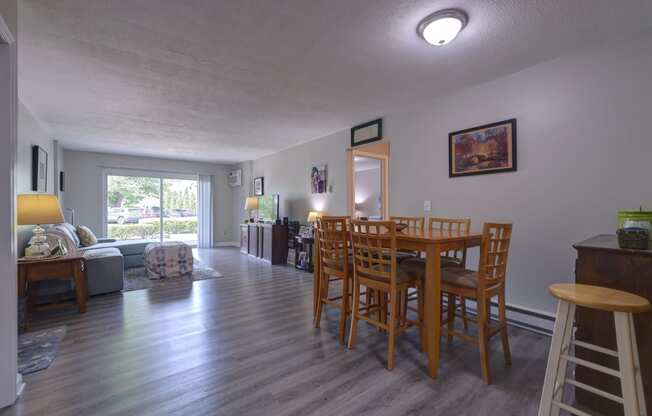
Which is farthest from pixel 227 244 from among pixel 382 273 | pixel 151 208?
pixel 382 273

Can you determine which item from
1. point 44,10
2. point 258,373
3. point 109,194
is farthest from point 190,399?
point 109,194

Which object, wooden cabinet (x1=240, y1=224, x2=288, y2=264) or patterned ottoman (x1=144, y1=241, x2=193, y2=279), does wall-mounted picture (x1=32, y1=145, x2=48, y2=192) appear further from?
wooden cabinet (x1=240, y1=224, x2=288, y2=264)

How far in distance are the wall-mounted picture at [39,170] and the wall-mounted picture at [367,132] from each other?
14.2 feet

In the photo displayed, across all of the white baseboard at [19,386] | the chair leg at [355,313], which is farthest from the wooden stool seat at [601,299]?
the white baseboard at [19,386]

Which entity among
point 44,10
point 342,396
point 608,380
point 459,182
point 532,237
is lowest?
point 342,396

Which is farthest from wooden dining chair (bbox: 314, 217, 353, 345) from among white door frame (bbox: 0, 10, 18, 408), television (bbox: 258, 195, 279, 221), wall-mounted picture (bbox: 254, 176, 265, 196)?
wall-mounted picture (bbox: 254, 176, 265, 196)

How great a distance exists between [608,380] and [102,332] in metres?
3.56

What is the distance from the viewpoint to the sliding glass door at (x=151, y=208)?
22.4ft

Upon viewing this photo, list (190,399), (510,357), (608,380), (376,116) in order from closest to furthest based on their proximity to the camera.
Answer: (608,380), (190,399), (510,357), (376,116)

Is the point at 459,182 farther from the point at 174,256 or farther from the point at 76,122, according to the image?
the point at 76,122

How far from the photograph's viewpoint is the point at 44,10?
181 cm

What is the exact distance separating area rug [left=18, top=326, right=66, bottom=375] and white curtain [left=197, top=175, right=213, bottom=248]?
5.42 metres

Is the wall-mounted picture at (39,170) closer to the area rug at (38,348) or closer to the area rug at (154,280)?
the area rug at (154,280)

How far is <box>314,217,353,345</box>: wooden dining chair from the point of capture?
91.0 inches
